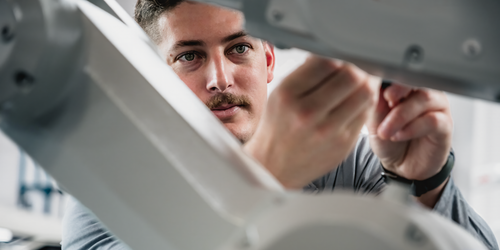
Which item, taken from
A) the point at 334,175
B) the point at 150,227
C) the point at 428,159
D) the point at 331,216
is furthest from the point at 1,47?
the point at 334,175

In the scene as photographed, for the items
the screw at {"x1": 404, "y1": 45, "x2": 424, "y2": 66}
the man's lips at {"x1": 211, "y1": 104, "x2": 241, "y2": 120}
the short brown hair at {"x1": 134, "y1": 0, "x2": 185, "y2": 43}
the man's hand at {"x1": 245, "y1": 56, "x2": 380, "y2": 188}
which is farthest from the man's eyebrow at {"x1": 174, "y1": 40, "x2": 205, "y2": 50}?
the screw at {"x1": 404, "y1": 45, "x2": 424, "y2": 66}

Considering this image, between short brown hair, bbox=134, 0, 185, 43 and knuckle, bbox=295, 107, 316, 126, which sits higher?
short brown hair, bbox=134, 0, 185, 43

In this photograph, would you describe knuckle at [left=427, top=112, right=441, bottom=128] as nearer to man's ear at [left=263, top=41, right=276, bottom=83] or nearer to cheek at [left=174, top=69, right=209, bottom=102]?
cheek at [left=174, top=69, right=209, bottom=102]

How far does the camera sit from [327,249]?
1.33 ft

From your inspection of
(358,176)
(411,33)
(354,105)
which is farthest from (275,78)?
(411,33)

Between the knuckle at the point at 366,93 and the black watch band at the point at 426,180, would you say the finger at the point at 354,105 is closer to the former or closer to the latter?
the knuckle at the point at 366,93

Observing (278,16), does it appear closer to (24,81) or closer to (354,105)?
(354,105)

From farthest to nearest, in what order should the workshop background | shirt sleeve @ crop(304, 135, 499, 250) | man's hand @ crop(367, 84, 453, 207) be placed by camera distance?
the workshop background
shirt sleeve @ crop(304, 135, 499, 250)
man's hand @ crop(367, 84, 453, 207)

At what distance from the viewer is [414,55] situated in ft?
1.38

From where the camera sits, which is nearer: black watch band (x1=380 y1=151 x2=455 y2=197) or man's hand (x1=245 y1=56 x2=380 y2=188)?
man's hand (x1=245 y1=56 x2=380 y2=188)

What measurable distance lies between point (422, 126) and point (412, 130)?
0.02 m

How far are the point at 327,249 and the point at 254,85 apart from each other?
122 cm

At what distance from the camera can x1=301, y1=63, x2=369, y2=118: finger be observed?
1.71 feet

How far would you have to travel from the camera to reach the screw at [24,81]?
0.52 metres
